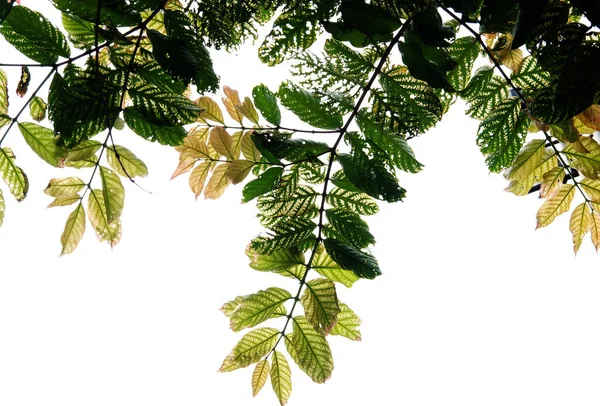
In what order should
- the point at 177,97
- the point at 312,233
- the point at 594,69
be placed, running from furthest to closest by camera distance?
the point at 312,233
the point at 177,97
the point at 594,69

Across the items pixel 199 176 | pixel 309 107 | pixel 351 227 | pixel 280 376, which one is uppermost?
pixel 199 176

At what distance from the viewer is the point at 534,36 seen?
0.46 m

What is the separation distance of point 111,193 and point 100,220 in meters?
0.06

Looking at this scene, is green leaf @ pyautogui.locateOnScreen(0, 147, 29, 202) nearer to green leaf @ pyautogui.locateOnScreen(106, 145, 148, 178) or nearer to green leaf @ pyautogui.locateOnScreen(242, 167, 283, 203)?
green leaf @ pyautogui.locateOnScreen(106, 145, 148, 178)

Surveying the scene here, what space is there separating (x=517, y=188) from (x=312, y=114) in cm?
40

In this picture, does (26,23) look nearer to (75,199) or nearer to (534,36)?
(75,199)

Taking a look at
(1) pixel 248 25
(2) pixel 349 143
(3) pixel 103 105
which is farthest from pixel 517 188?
(3) pixel 103 105

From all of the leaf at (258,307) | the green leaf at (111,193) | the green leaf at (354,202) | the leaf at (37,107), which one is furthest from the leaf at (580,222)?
the leaf at (37,107)

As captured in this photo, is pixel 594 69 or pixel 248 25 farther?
pixel 248 25

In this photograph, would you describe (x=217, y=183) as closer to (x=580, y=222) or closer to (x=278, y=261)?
(x=278, y=261)

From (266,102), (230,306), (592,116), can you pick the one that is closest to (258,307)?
(230,306)

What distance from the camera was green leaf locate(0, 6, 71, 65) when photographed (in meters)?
0.52

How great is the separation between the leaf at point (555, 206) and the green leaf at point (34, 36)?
70 centimetres

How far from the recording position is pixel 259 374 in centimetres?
74
